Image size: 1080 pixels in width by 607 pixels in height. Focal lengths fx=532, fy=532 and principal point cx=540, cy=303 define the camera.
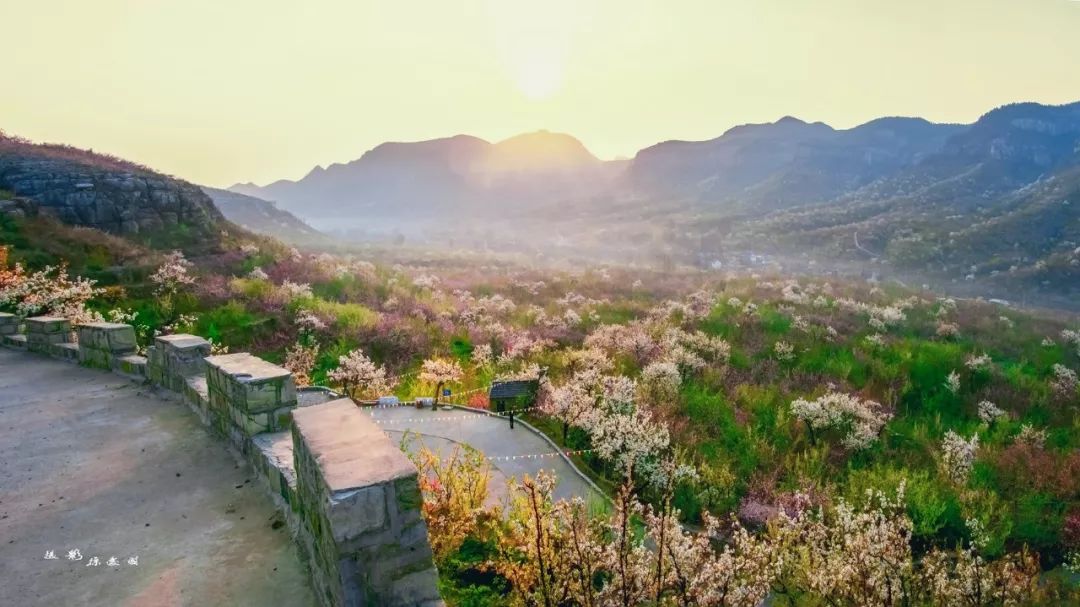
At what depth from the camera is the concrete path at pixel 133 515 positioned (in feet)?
13.5

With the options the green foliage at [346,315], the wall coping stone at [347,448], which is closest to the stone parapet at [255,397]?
the wall coping stone at [347,448]

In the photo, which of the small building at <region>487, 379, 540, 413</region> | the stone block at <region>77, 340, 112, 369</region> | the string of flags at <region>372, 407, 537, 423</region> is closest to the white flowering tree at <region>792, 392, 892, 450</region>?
the small building at <region>487, 379, 540, 413</region>

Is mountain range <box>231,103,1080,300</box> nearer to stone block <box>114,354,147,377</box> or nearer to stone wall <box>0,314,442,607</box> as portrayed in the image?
stone block <box>114,354,147,377</box>

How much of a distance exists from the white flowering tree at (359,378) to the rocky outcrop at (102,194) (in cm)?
2073

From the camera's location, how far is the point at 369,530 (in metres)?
3.39

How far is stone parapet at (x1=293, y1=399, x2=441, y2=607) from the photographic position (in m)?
3.32

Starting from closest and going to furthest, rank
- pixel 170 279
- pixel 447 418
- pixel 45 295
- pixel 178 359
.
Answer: pixel 178 359 → pixel 447 418 → pixel 45 295 → pixel 170 279

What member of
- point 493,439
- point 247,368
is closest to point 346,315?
point 493,439

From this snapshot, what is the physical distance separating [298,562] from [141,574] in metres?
1.20

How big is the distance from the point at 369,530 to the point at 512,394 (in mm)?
7231

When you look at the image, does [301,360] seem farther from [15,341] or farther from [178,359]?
[15,341]

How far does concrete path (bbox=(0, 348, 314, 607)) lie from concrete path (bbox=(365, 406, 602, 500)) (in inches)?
114

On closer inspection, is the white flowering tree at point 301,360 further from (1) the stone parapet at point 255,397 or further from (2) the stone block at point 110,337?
(1) the stone parapet at point 255,397

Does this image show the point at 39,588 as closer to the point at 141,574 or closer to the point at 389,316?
the point at 141,574
